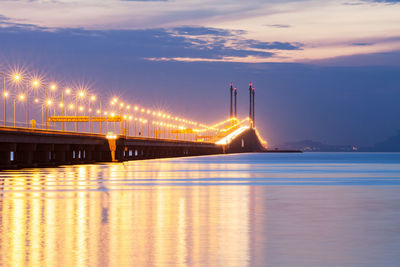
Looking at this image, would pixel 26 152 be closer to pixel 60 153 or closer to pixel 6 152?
pixel 6 152

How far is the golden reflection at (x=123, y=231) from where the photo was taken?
14695 mm

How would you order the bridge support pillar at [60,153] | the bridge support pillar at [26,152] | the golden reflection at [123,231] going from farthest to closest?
the bridge support pillar at [60,153], the bridge support pillar at [26,152], the golden reflection at [123,231]

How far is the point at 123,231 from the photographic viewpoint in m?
19.5

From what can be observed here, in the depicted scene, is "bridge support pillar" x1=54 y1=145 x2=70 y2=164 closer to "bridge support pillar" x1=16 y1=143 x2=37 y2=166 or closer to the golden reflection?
"bridge support pillar" x1=16 y1=143 x2=37 y2=166

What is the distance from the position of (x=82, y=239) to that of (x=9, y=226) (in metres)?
3.81

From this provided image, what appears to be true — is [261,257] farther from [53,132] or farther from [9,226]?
[53,132]

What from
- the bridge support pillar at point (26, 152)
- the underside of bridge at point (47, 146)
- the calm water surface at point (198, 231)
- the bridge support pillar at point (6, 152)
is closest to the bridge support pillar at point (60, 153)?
the underside of bridge at point (47, 146)

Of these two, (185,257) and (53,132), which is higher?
(53,132)

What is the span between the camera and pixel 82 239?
17.6 meters

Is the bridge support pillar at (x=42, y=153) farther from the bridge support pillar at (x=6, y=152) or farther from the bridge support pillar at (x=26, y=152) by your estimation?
the bridge support pillar at (x=6, y=152)

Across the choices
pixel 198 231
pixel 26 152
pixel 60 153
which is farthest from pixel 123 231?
pixel 60 153

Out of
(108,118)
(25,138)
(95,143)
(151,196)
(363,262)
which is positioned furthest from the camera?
(108,118)

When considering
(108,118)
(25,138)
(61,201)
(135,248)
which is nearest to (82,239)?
(135,248)

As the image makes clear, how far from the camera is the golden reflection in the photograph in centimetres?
1470
